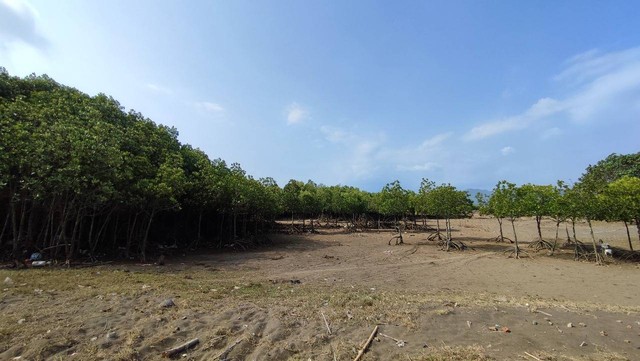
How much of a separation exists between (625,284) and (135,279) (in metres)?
20.2

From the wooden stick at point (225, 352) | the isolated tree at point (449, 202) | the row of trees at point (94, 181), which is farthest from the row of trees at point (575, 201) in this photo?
the wooden stick at point (225, 352)

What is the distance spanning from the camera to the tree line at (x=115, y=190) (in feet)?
49.0

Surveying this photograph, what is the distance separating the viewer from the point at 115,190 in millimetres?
16359

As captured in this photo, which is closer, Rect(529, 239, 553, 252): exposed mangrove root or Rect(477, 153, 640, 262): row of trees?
Rect(477, 153, 640, 262): row of trees

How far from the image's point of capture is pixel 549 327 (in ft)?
25.7

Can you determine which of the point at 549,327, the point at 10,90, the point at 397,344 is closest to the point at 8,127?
the point at 10,90

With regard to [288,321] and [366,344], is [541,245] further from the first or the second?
[288,321]

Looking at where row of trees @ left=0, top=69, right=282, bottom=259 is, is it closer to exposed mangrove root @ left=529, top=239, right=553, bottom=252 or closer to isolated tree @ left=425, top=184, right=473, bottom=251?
isolated tree @ left=425, top=184, right=473, bottom=251

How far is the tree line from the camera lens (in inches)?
588

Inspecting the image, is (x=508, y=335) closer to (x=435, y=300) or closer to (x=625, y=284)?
(x=435, y=300)

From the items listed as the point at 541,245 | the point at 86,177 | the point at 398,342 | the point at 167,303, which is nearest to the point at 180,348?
the point at 167,303

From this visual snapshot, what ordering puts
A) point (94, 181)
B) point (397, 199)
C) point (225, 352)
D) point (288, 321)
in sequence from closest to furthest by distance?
point (225, 352) → point (288, 321) → point (94, 181) → point (397, 199)

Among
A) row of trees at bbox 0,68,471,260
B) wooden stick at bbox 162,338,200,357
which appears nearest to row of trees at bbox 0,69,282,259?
row of trees at bbox 0,68,471,260

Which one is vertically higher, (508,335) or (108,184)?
(108,184)
